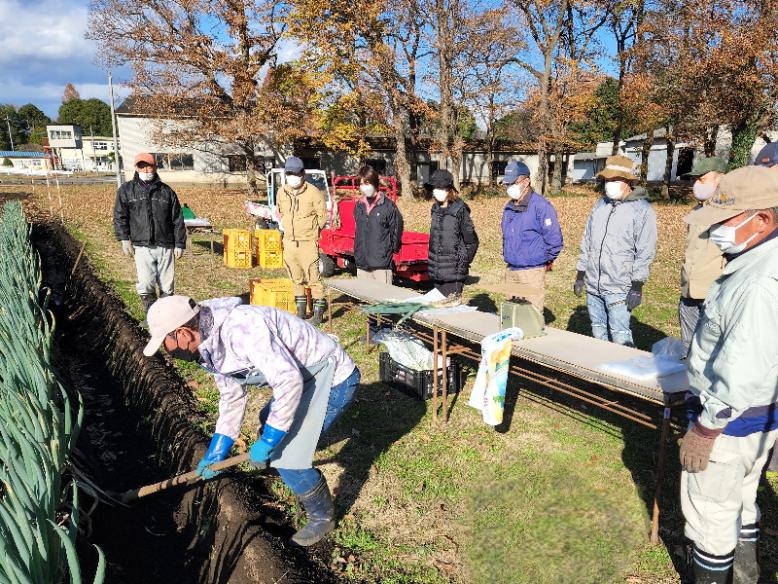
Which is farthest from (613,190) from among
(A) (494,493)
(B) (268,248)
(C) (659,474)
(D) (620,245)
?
(B) (268,248)

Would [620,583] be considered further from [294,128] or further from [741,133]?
[294,128]

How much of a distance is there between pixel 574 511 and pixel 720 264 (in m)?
1.84

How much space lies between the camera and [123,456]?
12.8 ft

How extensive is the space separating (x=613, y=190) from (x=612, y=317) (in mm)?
994

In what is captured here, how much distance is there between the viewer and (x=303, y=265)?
6227 mm

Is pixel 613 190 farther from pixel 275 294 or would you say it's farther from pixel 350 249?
pixel 350 249

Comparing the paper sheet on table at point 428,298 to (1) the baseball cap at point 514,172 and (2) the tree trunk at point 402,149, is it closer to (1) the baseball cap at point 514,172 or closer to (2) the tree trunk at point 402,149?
(1) the baseball cap at point 514,172

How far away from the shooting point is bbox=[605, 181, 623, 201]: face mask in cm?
409

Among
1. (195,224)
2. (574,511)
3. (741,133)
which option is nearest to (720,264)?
(574,511)

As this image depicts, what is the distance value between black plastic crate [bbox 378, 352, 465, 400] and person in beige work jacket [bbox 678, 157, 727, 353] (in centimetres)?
169

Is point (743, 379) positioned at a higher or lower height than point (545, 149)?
lower

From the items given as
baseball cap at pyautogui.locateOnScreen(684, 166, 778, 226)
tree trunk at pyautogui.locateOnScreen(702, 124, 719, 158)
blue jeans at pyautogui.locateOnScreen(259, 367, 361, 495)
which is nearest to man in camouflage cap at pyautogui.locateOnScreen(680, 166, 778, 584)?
baseball cap at pyautogui.locateOnScreen(684, 166, 778, 226)

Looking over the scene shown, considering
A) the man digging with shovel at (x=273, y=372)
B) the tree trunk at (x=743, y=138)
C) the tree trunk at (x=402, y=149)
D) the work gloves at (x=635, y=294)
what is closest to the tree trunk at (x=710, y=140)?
the tree trunk at (x=743, y=138)

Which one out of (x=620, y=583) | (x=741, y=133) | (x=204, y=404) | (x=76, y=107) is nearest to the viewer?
(x=620, y=583)
